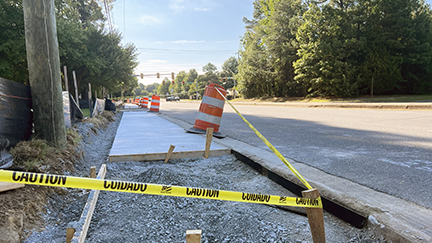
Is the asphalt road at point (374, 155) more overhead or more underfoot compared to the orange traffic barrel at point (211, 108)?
more underfoot

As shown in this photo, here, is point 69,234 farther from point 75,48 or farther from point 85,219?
point 75,48

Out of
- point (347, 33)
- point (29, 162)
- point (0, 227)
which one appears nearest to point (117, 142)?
point (29, 162)

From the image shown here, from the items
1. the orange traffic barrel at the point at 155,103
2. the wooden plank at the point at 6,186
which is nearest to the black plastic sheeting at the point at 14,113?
the wooden plank at the point at 6,186

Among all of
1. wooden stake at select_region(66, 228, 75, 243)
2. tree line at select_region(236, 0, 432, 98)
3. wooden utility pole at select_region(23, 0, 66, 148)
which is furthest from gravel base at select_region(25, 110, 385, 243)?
tree line at select_region(236, 0, 432, 98)

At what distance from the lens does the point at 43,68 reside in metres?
3.93

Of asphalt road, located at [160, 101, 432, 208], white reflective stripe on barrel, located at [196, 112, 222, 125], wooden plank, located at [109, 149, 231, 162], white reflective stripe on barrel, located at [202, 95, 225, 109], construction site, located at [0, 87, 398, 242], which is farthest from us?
white reflective stripe on barrel, located at [196, 112, 222, 125]

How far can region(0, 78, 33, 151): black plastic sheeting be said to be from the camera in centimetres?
347

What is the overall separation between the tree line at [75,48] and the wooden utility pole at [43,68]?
12.5 meters

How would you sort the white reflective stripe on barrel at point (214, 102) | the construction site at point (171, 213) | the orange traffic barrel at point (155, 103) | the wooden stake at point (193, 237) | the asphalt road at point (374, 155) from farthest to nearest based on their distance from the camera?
A: the orange traffic barrel at point (155, 103)
the white reflective stripe on barrel at point (214, 102)
the asphalt road at point (374, 155)
the construction site at point (171, 213)
the wooden stake at point (193, 237)

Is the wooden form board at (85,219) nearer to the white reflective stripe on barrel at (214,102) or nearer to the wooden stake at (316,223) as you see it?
the wooden stake at (316,223)

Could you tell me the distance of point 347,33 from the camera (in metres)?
26.9

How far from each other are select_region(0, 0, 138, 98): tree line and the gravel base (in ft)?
48.3

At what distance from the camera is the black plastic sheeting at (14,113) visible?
347cm

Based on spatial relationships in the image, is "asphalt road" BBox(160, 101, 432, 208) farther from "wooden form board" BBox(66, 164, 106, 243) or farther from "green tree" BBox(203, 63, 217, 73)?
"green tree" BBox(203, 63, 217, 73)
